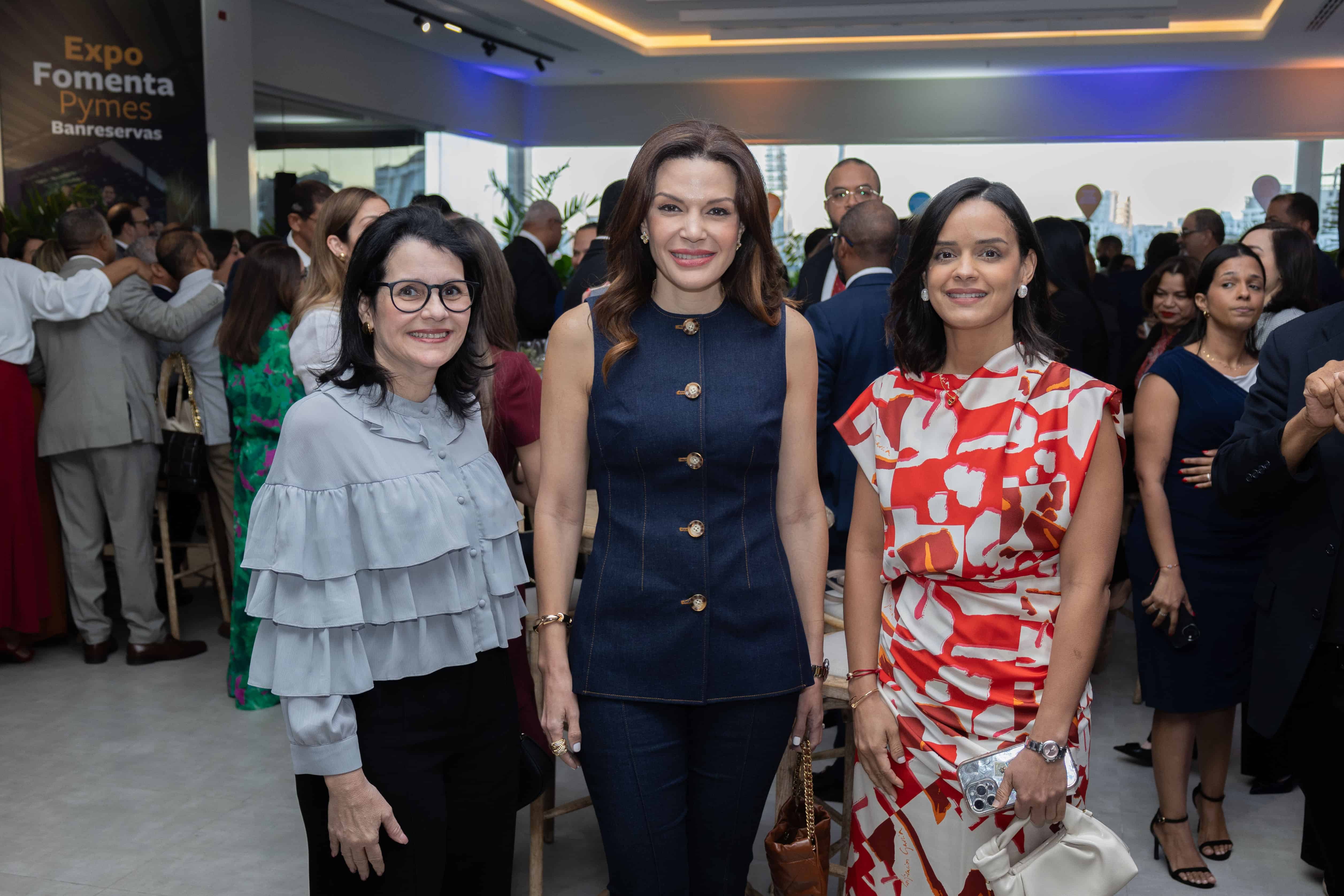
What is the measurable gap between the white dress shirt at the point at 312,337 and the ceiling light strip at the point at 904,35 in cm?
697

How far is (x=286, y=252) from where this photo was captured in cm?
415

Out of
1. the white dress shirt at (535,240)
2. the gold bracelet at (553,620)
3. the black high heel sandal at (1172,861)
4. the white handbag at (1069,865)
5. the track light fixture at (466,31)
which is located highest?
the track light fixture at (466,31)

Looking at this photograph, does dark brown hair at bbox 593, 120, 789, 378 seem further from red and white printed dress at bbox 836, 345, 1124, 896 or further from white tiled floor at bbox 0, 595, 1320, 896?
white tiled floor at bbox 0, 595, 1320, 896

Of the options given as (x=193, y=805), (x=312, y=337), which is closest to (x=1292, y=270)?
(x=312, y=337)

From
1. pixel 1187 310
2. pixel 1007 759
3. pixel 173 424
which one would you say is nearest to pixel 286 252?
pixel 173 424

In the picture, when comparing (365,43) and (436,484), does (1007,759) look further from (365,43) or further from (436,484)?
(365,43)

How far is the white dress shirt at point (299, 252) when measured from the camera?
13.9 ft

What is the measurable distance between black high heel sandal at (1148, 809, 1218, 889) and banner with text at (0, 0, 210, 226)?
7.06 m

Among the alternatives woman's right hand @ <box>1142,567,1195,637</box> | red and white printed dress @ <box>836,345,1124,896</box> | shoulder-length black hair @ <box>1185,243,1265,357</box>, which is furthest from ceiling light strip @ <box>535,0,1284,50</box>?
red and white printed dress @ <box>836,345,1124,896</box>

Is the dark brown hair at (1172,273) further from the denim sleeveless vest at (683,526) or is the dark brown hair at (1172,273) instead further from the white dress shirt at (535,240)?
the denim sleeveless vest at (683,526)

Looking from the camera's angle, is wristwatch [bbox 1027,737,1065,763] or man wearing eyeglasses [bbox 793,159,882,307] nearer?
wristwatch [bbox 1027,737,1065,763]

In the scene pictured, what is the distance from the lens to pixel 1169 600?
3.03 m

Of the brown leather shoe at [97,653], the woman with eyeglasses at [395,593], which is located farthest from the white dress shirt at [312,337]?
the brown leather shoe at [97,653]

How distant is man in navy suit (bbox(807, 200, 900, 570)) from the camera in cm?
333
